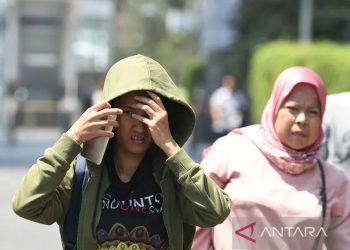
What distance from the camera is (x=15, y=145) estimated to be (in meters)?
29.4

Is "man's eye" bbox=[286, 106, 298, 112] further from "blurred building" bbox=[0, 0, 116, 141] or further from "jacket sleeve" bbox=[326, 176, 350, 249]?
"blurred building" bbox=[0, 0, 116, 141]

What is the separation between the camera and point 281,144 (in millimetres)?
4477

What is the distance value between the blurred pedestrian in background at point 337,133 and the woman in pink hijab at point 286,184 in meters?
A: 0.79

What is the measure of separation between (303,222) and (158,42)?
2993 inches

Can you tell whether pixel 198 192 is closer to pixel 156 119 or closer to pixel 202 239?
pixel 156 119

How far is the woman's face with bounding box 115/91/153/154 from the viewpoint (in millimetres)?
3633

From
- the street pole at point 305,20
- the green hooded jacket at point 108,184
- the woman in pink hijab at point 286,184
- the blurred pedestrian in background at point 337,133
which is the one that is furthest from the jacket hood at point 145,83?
the street pole at point 305,20

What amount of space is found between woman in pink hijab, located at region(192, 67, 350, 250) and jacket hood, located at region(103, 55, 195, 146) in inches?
28.1

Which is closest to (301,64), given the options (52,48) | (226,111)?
(226,111)

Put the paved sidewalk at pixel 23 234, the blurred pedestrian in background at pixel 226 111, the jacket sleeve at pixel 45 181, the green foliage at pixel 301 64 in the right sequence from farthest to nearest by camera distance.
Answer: the blurred pedestrian in background at pixel 226 111
the green foliage at pixel 301 64
the paved sidewalk at pixel 23 234
the jacket sleeve at pixel 45 181

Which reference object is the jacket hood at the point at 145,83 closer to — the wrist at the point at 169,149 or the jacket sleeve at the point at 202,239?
the wrist at the point at 169,149

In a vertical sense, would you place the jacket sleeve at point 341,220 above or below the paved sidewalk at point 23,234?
above

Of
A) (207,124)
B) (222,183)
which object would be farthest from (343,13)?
(222,183)

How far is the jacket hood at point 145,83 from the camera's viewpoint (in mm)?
3594
